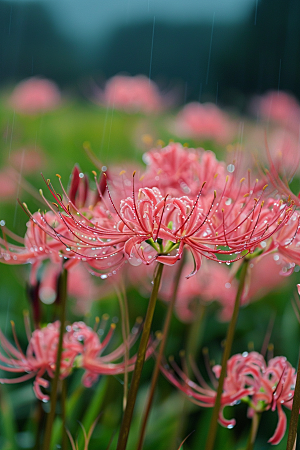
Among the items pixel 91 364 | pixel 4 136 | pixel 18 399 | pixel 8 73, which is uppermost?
pixel 8 73

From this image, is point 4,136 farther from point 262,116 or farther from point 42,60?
point 262,116

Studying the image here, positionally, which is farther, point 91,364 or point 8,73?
point 8,73

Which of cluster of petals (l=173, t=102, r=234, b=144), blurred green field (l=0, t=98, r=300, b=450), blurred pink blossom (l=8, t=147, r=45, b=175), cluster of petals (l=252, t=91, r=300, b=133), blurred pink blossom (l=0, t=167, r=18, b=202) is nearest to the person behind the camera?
blurred green field (l=0, t=98, r=300, b=450)

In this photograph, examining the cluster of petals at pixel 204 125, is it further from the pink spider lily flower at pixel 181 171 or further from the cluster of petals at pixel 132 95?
the pink spider lily flower at pixel 181 171

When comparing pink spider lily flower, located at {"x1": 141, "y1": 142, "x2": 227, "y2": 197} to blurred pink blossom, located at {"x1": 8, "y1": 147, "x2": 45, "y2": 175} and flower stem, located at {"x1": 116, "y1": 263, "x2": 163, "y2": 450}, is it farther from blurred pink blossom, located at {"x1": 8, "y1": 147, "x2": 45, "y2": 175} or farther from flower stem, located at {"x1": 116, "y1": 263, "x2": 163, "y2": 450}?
blurred pink blossom, located at {"x1": 8, "y1": 147, "x2": 45, "y2": 175}

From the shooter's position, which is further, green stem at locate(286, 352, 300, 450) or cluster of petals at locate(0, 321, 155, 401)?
cluster of petals at locate(0, 321, 155, 401)

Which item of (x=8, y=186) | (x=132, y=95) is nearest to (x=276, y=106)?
(x=132, y=95)

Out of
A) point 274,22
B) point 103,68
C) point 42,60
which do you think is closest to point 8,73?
point 42,60

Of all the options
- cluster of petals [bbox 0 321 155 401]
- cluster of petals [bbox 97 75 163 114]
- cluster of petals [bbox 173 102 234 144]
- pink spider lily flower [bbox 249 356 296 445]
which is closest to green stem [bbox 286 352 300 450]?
pink spider lily flower [bbox 249 356 296 445]
